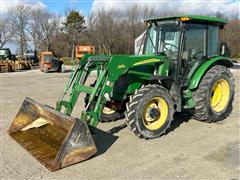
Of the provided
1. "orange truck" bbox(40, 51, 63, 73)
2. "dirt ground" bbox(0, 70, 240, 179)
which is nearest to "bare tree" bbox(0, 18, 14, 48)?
"orange truck" bbox(40, 51, 63, 73)

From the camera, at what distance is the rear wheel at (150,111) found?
504 cm

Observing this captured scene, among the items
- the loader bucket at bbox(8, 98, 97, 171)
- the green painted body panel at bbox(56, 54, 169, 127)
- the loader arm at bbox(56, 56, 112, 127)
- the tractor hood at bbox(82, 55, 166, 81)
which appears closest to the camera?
the loader bucket at bbox(8, 98, 97, 171)

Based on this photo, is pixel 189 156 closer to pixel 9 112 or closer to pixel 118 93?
pixel 118 93

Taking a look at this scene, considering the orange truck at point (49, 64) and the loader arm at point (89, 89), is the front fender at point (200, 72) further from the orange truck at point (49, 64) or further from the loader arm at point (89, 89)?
the orange truck at point (49, 64)

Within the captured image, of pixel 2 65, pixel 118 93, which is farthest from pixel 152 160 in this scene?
pixel 2 65

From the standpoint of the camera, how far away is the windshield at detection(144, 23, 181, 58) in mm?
6066

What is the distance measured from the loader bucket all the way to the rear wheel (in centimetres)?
97

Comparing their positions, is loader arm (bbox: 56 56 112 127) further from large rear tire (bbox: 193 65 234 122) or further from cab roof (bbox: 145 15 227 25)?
large rear tire (bbox: 193 65 234 122)

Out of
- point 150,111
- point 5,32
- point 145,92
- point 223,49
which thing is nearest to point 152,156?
point 150,111

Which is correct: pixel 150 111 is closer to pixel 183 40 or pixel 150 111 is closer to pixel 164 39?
pixel 183 40

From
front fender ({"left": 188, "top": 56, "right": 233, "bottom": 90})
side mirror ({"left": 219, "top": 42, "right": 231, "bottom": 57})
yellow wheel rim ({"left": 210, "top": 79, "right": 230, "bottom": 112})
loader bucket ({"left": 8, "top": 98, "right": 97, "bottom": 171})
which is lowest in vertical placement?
loader bucket ({"left": 8, "top": 98, "right": 97, "bottom": 171})

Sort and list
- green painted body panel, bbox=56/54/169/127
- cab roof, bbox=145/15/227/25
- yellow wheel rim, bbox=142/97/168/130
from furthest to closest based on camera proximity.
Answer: cab roof, bbox=145/15/227/25
yellow wheel rim, bbox=142/97/168/130
green painted body panel, bbox=56/54/169/127

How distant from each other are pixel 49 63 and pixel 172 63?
16480 millimetres

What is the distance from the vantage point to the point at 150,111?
17.4 feet
